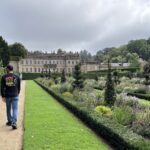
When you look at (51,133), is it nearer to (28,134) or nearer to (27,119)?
(28,134)

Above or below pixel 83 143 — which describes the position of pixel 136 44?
above

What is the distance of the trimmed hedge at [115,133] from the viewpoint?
6.56 m

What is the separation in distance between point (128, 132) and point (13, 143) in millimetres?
2643

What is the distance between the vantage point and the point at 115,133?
780 cm

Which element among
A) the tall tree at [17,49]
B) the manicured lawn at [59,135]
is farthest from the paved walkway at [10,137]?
the tall tree at [17,49]

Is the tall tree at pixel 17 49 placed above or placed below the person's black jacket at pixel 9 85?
above

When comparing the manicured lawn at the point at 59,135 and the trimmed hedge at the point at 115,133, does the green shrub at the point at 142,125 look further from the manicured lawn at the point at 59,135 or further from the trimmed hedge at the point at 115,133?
the manicured lawn at the point at 59,135

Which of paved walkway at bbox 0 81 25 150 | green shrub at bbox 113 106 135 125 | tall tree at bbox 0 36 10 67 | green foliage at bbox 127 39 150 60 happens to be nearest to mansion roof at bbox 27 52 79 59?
green foliage at bbox 127 39 150 60

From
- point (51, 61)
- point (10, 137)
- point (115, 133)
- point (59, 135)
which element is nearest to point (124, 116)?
point (59, 135)

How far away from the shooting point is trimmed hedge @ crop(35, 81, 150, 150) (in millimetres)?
6559

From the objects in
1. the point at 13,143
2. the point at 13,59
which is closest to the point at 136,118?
the point at 13,143

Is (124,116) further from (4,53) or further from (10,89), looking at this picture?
(4,53)

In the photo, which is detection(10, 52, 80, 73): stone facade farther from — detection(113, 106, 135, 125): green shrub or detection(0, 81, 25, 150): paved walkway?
detection(113, 106, 135, 125): green shrub

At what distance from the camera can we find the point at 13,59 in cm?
9556
